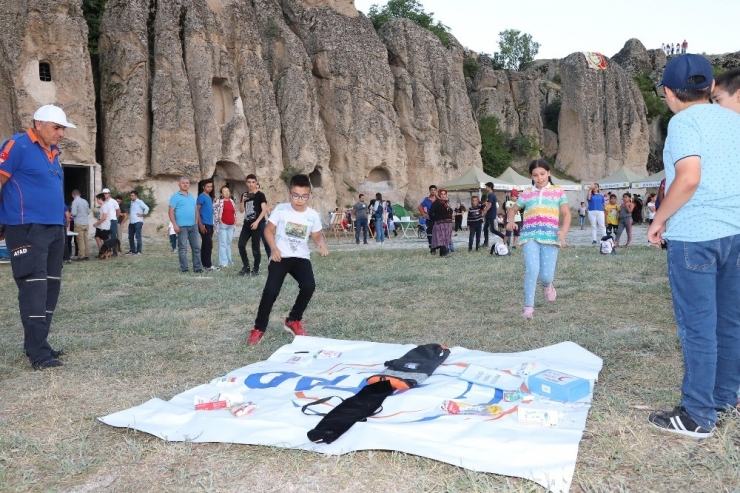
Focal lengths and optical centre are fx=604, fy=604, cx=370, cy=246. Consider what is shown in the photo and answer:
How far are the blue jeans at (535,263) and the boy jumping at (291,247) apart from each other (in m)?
2.45

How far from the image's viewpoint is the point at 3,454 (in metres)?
3.21

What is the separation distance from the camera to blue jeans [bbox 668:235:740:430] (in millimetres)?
3264

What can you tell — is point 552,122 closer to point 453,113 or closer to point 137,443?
point 453,113

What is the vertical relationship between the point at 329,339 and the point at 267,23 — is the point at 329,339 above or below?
below

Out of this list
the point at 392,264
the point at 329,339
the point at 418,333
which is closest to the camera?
the point at 329,339

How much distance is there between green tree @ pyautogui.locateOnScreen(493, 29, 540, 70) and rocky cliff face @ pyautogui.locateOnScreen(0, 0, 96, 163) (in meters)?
49.7

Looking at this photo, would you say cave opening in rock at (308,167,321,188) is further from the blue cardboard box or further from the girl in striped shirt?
the blue cardboard box

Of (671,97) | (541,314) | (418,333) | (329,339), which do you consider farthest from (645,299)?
(671,97)

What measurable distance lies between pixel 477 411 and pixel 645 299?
5349mm

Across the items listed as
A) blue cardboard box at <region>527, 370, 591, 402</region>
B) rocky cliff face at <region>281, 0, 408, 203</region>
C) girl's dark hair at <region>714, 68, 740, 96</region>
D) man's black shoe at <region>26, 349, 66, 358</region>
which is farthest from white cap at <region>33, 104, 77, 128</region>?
rocky cliff face at <region>281, 0, 408, 203</region>

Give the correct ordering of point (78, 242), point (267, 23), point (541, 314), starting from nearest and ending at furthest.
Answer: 1. point (541, 314)
2. point (78, 242)
3. point (267, 23)

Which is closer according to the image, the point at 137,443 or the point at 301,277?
the point at 137,443

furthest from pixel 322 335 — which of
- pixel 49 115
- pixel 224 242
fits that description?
pixel 224 242

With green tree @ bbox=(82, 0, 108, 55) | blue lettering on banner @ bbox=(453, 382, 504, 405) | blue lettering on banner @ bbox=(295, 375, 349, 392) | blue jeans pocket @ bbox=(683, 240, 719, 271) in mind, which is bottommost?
blue lettering on banner @ bbox=(295, 375, 349, 392)
